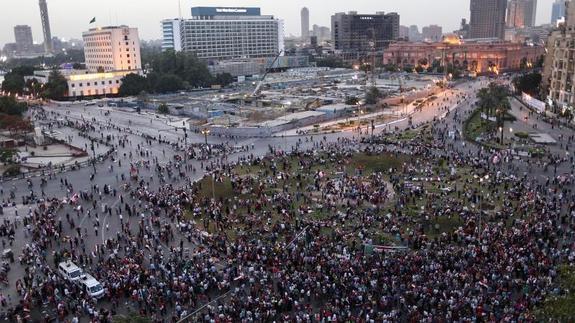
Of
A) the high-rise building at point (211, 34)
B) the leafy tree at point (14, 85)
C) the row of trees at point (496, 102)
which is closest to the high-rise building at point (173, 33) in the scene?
the high-rise building at point (211, 34)

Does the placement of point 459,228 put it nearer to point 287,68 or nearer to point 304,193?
point 304,193

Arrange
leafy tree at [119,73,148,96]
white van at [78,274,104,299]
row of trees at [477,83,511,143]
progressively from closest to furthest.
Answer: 1. white van at [78,274,104,299]
2. row of trees at [477,83,511,143]
3. leafy tree at [119,73,148,96]

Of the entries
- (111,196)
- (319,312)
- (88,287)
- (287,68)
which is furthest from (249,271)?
(287,68)

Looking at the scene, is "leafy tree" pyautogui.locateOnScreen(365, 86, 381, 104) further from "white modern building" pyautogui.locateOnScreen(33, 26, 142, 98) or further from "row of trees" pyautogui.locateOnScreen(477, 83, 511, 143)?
"white modern building" pyautogui.locateOnScreen(33, 26, 142, 98)

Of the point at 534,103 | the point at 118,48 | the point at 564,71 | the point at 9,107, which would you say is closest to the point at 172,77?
the point at 118,48

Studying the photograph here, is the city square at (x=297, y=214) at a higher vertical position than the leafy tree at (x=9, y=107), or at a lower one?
lower

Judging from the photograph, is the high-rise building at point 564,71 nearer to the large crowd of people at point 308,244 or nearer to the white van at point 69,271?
the large crowd of people at point 308,244

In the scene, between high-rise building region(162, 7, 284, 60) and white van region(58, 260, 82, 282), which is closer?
white van region(58, 260, 82, 282)

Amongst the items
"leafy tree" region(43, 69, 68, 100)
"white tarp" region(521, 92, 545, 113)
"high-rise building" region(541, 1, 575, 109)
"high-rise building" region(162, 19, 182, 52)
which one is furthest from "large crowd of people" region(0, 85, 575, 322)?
"high-rise building" region(162, 19, 182, 52)
